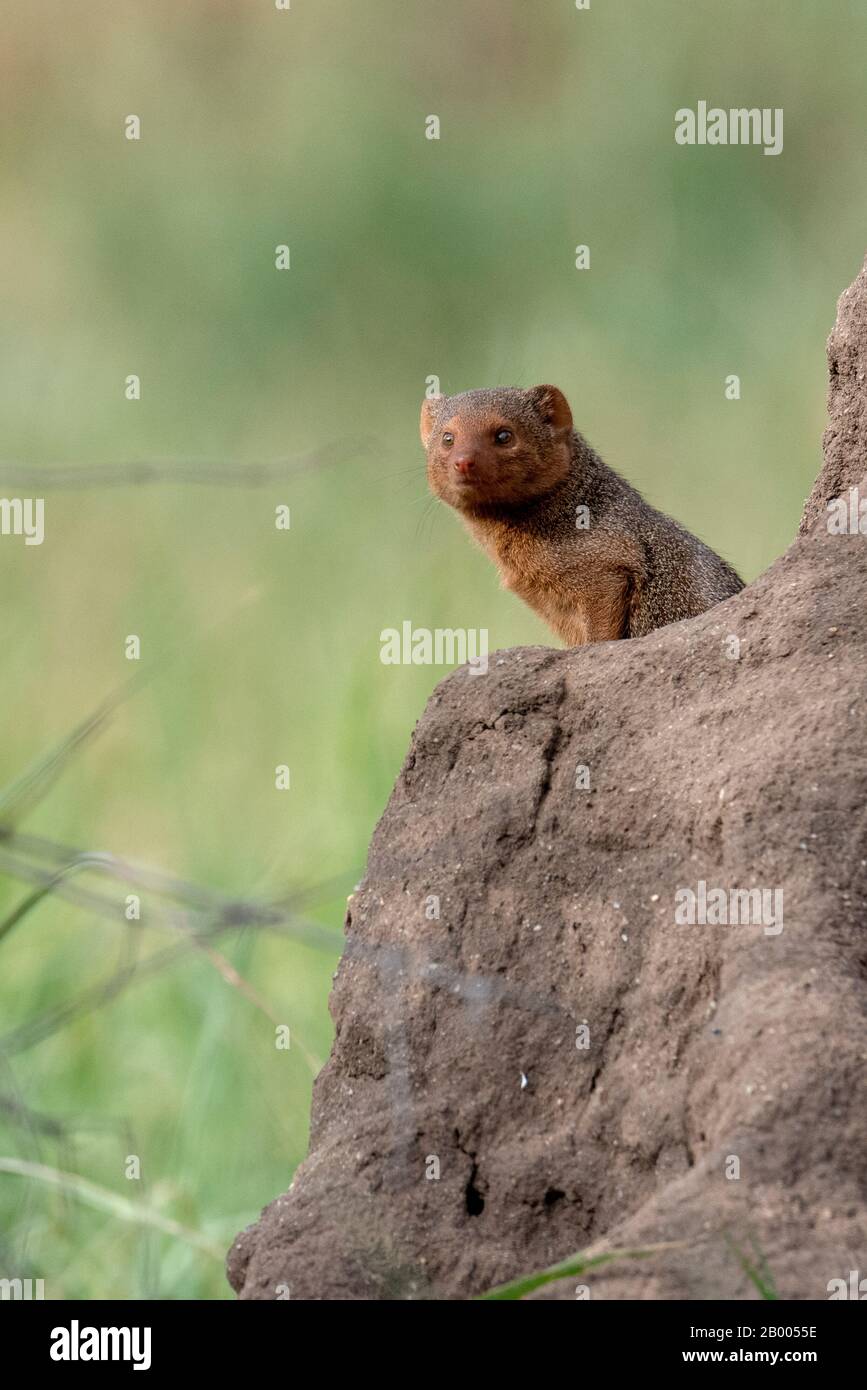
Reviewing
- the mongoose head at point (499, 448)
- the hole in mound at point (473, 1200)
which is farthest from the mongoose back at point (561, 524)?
the hole in mound at point (473, 1200)

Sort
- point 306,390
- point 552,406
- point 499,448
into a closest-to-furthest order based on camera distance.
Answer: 1. point 499,448
2. point 552,406
3. point 306,390

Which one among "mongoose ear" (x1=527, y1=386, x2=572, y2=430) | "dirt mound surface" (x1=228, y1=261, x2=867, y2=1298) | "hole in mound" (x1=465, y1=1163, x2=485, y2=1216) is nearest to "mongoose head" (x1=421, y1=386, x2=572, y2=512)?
"mongoose ear" (x1=527, y1=386, x2=572, y2=430)

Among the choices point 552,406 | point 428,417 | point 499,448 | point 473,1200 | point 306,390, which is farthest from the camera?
point 306,390

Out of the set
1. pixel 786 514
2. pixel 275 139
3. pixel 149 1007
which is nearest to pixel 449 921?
pixel 149 1007

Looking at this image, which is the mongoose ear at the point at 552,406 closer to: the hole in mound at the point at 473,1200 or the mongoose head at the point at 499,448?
the mongoose head at the point at 499,448

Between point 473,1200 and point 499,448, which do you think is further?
point 499,448

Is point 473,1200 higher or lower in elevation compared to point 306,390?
lower

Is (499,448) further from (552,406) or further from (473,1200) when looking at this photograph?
(473,1200)

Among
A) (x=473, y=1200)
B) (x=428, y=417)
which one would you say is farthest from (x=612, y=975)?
(x=428, y=417)
